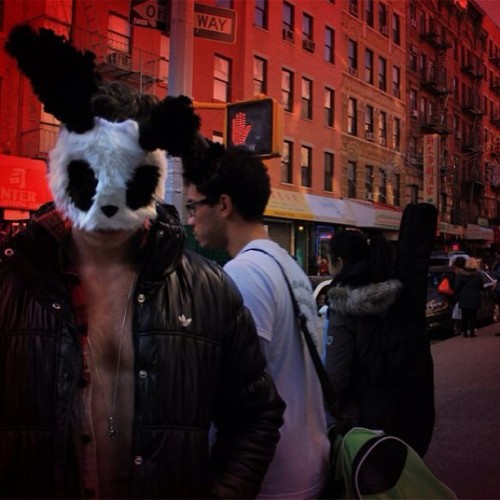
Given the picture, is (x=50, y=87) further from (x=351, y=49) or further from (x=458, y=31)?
(x=458, y=31)

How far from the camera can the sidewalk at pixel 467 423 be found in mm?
5066

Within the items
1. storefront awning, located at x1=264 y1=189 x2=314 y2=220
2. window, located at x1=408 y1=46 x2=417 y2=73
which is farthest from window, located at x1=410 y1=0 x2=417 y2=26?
storefront awning, located at x1=264 y1=189 x2=314 y2=220

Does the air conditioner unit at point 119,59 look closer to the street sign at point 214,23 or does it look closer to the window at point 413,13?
the street sign at point 214,23

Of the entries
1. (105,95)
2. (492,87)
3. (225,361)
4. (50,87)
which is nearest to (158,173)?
(105,95)

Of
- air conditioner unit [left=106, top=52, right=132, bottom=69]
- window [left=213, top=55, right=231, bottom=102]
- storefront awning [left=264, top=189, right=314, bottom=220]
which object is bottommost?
storefront awning [left=264, top=189, right=314, bottom=220]

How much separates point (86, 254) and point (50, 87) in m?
0.47

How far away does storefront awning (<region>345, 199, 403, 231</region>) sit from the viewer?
30.7 m

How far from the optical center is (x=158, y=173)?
163cm

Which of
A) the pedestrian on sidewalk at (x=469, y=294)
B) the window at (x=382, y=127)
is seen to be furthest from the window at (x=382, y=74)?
the pedestrian on sidewalk at (x=469, y=294)

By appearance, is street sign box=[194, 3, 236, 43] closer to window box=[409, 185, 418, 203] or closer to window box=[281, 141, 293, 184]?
window box=[281, 141, 293, 184]

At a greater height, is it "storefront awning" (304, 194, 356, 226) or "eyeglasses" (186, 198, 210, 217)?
"storefront awning" (304, 194, 356, 226)

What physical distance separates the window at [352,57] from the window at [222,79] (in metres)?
9.86

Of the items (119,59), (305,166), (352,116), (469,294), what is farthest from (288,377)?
(352,116)

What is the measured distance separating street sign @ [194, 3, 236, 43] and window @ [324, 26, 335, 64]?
23167 mm
